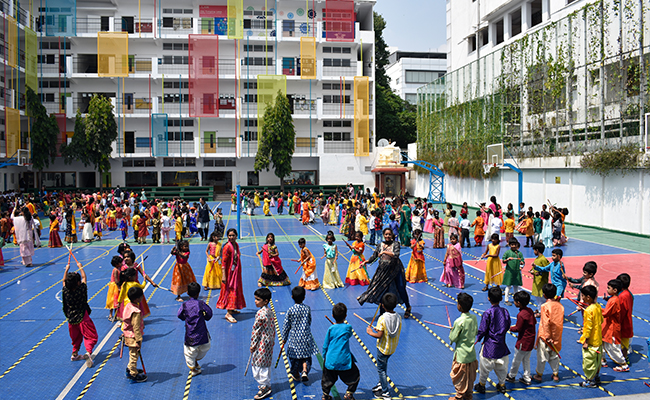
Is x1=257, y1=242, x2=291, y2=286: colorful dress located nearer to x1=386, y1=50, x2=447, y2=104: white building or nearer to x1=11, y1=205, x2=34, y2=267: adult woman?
x1=11, y1=205, x2=34, y2=267: adult woman

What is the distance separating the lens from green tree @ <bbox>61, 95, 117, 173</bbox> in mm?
38219

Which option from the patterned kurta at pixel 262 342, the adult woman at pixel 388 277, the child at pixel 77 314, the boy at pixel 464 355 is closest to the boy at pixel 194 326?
the patterned kurta at pixel 262 342

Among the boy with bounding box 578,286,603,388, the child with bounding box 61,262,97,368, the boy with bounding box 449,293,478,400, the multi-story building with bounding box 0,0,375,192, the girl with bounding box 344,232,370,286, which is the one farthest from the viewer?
the multi-story building with bounding box 0,0,375,192

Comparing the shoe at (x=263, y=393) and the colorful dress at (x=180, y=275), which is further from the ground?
the colorful dress at (x=180, y=275)

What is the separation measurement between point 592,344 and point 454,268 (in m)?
5.53

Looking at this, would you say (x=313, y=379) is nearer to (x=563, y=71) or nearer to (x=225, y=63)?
(x=563, y=71)

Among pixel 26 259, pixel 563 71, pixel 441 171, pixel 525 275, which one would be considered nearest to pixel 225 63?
pixel 441 171

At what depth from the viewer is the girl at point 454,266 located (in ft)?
39.4

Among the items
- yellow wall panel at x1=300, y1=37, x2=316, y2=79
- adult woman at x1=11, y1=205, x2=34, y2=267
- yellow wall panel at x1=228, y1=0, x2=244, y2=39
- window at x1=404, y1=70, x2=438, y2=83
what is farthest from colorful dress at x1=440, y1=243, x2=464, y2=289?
window at x1=404, y1=70, x2=438, y2=83

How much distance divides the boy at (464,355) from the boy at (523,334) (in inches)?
29.1

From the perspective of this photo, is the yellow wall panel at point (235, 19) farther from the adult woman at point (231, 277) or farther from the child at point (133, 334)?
the child at point (133, 334)

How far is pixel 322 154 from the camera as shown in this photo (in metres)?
44.8

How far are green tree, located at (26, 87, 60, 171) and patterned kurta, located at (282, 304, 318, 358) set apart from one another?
3911 cm

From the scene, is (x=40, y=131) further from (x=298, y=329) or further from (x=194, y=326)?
(x=298, y=329)
